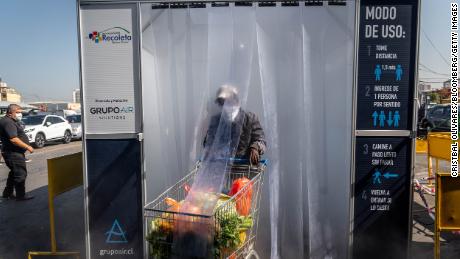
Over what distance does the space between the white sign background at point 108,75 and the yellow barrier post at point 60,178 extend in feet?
2.20

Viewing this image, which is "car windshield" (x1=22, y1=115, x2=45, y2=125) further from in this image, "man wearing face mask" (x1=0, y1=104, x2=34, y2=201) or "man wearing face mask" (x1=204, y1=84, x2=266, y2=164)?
"man wearing face mask" (x1=204, y1=84, x2=266, y2=164)

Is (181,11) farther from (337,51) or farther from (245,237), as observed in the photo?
(245,237)

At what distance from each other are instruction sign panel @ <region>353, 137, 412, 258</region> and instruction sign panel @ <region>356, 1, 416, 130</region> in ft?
0.80

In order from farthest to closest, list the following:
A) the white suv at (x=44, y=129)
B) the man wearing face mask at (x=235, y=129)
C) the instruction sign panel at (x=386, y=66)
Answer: the white suv at (x=44, y=129)
the man wearing face mask at (x=235, y=129)
the instruction sign panel at (x=386, y=66)

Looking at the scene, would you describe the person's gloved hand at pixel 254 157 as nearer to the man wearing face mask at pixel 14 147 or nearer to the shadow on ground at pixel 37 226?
the shadow on ground at pixel 37 226

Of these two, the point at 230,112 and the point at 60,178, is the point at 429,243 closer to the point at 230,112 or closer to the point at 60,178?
the point at 230,112

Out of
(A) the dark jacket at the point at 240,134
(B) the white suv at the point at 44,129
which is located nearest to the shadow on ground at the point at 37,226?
(A) the dark jacket at the point at 240,134

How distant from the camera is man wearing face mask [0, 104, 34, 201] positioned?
6852 millimetres

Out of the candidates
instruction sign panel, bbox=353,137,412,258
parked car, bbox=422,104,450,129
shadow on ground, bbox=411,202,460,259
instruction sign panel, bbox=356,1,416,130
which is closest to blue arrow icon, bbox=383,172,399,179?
instruction sign panel, bbox=353,137,412,258

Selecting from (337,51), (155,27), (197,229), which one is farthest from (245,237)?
(155,27)

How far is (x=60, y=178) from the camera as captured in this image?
13.8ft

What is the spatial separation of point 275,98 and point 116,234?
227 centimetres

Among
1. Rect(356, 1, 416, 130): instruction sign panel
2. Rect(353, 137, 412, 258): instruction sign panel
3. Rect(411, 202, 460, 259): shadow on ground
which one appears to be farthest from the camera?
Rect(411, 202, 460, 259): shadow on ground

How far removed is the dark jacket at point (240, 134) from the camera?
151 inches
